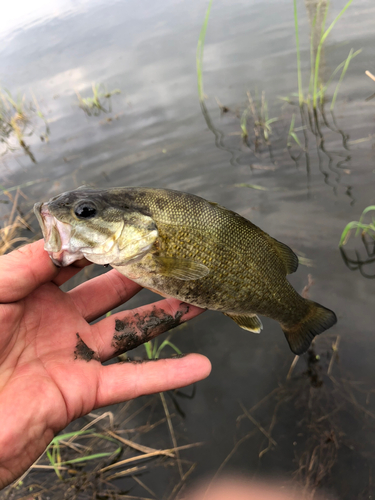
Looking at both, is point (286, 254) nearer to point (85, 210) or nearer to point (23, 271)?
point (85, 210)

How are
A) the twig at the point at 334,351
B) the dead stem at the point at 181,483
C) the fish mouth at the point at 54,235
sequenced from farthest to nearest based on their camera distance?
the twig at the point at 334,351, the dead stem at the point at 181,483, the fish mouth at the point at 54,235

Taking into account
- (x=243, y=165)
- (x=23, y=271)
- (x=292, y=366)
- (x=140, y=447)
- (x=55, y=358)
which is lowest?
(x=292, y=366)

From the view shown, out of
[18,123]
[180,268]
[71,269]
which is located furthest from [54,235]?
[18,123]

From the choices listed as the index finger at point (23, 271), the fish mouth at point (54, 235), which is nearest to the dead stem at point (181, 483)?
the index finger at point (23, 271)

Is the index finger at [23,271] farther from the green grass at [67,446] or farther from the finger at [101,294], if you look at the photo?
the green grass at [67,446]

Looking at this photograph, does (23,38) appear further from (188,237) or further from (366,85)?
(188,237)

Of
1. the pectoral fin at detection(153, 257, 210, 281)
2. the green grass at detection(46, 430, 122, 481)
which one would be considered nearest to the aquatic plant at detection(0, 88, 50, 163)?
the green grass at detection(46, 430, 122, 481)
